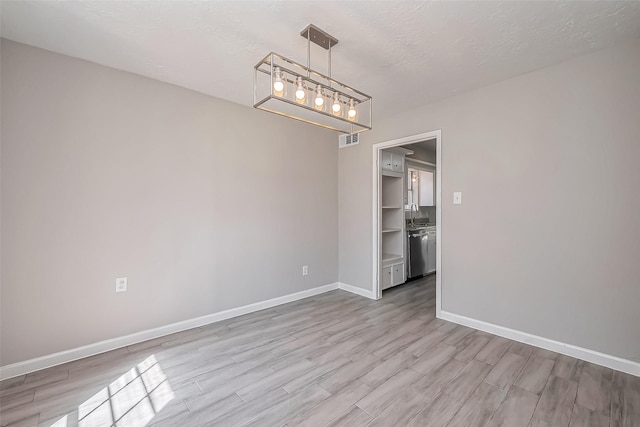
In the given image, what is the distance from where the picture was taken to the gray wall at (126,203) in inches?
81.4

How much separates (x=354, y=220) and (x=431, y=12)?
9.08ft

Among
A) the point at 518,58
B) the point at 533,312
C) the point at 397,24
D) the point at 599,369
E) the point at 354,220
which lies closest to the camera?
the point at 397,24

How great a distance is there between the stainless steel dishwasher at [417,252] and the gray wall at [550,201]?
150 centimetres

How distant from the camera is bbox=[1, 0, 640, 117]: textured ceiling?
67.5 inches

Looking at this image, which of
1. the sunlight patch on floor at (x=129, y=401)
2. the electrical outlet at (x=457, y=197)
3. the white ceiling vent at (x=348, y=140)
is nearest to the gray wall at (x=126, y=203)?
the sunlight patch on floor at (x=129, y=401)

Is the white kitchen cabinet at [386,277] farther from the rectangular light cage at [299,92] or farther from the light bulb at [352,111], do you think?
the light bulb at [352,111]

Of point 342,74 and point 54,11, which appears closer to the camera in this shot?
point 54,11

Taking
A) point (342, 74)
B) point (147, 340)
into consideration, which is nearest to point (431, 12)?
point (342, 74)

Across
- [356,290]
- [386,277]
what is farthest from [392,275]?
[356,290]

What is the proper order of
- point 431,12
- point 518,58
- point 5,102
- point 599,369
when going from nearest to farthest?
point 431,12, point 5,102, point 599,369, point 518,58

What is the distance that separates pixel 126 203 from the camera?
2.50 m

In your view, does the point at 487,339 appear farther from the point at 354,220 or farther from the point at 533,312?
the point at 354,220

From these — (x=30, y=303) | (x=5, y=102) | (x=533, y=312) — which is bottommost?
(x=533, y=312)

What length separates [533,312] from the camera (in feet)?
8.29
